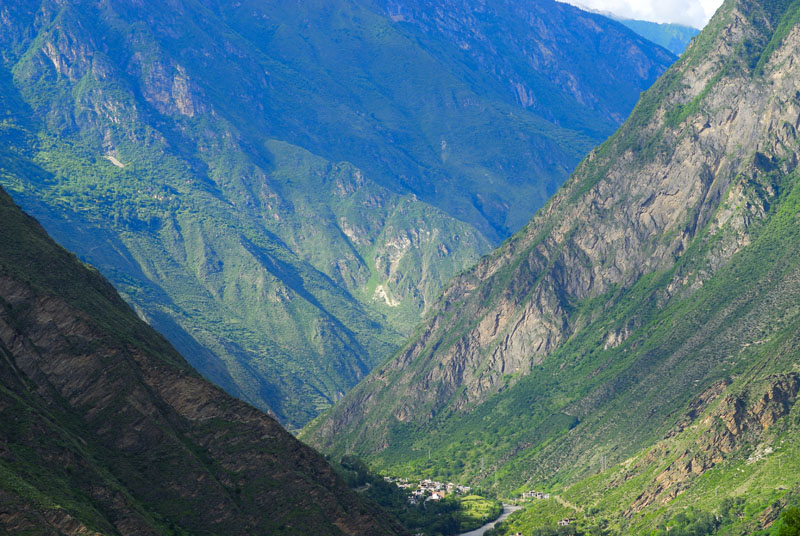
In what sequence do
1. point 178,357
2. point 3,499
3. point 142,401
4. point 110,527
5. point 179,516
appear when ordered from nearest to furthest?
point 3,499 < point 110,527 < point 179,516 < point 142,401 < point 178,357

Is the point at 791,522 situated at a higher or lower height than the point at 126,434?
lower

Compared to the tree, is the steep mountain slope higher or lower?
higher

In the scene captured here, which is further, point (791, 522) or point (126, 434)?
point (126, 434)

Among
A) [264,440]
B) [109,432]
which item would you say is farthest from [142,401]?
[264,440]

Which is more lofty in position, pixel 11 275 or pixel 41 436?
pixel 11 275

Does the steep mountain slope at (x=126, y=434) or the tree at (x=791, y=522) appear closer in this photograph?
the tree at (x=791, y=522)

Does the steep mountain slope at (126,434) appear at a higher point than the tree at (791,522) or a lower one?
higher

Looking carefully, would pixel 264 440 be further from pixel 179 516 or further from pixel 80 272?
pixel 80 272

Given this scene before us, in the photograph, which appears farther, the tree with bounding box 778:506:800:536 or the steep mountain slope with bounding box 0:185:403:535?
the steep mountain slope with bounding box 0:185:403:535
